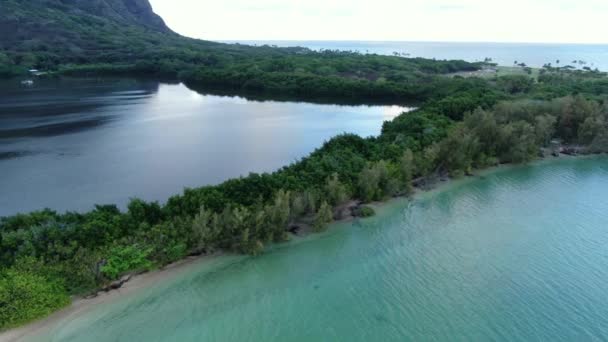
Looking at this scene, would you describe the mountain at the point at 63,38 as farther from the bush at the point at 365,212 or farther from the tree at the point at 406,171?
the bush at the point at 365,212

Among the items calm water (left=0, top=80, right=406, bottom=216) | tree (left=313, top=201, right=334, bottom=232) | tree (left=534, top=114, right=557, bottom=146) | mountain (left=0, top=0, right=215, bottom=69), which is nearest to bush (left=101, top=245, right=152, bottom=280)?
tree (left=313, top=201, right=334, bottom=232)

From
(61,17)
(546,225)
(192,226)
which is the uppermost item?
(61,17)

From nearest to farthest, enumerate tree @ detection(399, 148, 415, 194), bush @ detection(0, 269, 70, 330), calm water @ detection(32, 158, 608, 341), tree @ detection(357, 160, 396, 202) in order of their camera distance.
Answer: bush @ detection(0, 269, 70, 330) → calm water @ detection(32, 158, 608, 341) → tree @ detection(357, 160, 396, 202) → tree @ detection(399, 148, 415, 194)

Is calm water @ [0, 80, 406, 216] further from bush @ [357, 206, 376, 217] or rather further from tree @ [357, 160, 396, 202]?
bush @ [357, 206, 376, 217]

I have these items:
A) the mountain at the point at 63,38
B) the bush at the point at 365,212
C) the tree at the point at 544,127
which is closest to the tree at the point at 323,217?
the bush at the point at 365,212

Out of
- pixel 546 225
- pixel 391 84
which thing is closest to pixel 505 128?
pixel 546 225

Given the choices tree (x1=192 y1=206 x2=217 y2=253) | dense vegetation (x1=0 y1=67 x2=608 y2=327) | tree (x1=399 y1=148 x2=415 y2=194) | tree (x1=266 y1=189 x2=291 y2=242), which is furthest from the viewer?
tree (x1=399 y1=148 x2=415 y2=194)

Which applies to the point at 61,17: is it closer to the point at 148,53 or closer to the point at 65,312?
the point at 148,53
